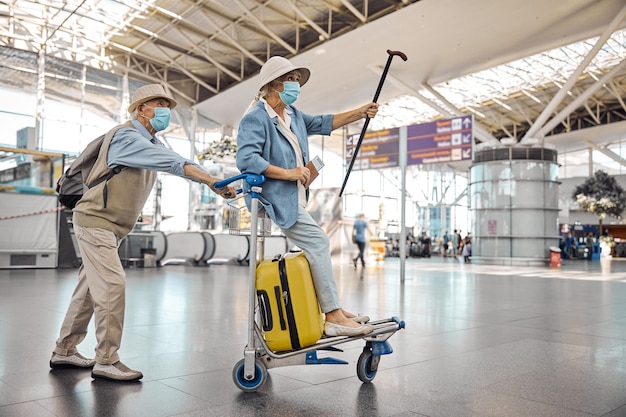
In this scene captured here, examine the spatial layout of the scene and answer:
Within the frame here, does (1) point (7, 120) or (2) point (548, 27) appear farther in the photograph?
(1) point (7, 120)

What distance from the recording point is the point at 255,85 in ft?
94.8

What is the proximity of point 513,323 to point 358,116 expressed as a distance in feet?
10.8

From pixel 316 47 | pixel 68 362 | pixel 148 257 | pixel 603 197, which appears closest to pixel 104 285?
pixel 68 362

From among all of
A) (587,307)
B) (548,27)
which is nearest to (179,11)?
(548,27)

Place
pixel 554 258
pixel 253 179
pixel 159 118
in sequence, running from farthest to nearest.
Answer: pixel 554 258 < pixel 159 118 < pixel 253 179

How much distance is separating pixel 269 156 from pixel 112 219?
101 centimetres

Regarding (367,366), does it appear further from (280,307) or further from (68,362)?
(68,362)

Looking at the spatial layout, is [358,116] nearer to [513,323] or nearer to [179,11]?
[513,323]

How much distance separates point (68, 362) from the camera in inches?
129

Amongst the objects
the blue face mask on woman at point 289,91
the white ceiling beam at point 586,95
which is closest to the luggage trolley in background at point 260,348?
the blue face mask on woman at point 289,91

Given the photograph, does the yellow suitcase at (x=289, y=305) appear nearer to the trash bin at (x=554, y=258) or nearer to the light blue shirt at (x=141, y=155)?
the light blue shirt at (x=141, y=155)

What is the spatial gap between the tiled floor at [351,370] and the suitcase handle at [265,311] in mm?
349

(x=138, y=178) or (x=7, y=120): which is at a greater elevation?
(x=7, y=120)

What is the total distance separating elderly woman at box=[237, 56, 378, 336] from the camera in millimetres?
2893
